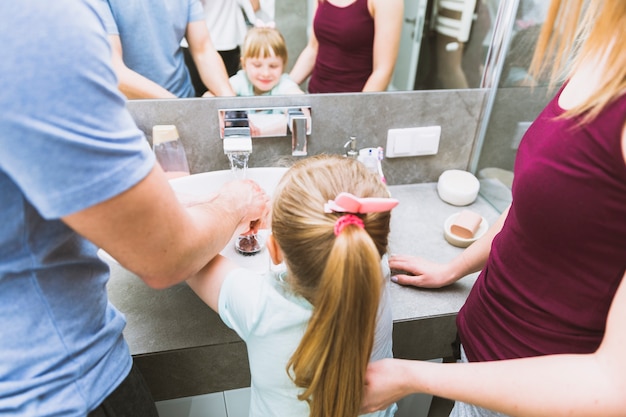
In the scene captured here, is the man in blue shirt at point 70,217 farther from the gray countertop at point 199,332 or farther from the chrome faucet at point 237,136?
the chrome faucet at point 237,136

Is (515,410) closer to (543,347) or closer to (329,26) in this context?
(543,347)

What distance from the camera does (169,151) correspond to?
1.11 meters

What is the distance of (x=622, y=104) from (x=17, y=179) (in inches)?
26.1

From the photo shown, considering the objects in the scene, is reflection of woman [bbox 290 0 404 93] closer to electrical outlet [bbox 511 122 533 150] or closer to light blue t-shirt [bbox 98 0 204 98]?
light blue t-shirt [bbox 98 0 204 98]

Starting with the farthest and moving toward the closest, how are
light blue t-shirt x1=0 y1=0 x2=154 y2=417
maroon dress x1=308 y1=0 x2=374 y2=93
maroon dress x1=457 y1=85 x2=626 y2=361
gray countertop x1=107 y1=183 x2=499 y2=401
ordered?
maroon dress x1=308 y1=0 x2=374 y2=93
gray countertop x1=107 y1=183 x2=499 y2=401
maroon dress x1=457 y1=85 x2=626 y2=361
light blue t-shirt x1=0 y1=0 x2=154 y2=417

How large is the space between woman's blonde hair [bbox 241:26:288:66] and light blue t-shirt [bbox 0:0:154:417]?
607 millimetres

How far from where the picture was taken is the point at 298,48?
1.05 meters

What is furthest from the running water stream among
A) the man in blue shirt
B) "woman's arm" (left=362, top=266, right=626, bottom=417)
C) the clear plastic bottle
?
"woman's arm" (left=362, top=266, right=626, bottom=417)

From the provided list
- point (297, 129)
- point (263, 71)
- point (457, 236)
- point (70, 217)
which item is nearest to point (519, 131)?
point (457, 236)

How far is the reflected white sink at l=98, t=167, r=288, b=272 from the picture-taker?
3.22ft

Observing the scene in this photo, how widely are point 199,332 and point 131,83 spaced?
0.62 meters

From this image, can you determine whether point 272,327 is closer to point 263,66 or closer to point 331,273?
point 331,273

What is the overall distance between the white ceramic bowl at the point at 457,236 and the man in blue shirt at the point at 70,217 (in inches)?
25.5

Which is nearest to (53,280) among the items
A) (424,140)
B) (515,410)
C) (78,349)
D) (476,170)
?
(78,349)
